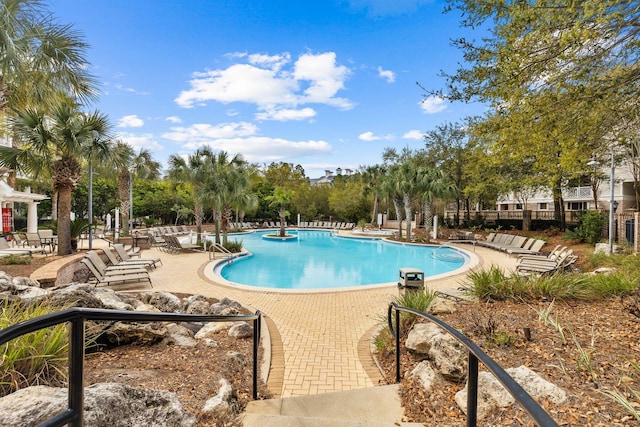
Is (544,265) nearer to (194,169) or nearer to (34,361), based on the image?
(34,361)

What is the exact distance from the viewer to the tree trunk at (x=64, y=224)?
11.1m

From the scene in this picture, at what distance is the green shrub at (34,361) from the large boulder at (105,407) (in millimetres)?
707

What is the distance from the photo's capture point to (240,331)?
519cm

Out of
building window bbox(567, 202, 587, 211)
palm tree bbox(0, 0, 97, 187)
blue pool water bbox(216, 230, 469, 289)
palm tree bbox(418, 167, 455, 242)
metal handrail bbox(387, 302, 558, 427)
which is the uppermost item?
palm tree bbox(0, 0, 97, 187)

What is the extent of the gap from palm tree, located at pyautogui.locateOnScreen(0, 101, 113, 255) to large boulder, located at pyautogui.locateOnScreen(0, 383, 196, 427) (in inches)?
440

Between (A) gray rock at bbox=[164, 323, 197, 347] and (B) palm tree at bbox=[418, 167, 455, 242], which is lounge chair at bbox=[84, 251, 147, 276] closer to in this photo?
(A) gray rock at bbox=[164, 323, 197, 347]

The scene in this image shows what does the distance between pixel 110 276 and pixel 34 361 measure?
7.54m

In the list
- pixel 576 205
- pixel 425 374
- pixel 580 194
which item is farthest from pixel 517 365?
pixel 576 205

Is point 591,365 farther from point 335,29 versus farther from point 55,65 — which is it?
point 335,29

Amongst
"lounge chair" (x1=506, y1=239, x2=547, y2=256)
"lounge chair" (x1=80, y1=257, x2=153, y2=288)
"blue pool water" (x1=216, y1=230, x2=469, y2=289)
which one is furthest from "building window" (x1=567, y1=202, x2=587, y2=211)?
"lounge chair" (x1=80, y1=257, x2=153, y2=288)

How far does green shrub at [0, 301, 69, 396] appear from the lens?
224cm

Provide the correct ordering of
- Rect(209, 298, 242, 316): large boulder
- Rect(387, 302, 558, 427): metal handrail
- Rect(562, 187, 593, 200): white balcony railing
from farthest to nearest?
Rect(562, 187, 593, 200): white balcony railing → Rect(209, 298, 242, 316): large boulder → Rect(387, 302, 558, 427): metal handrail

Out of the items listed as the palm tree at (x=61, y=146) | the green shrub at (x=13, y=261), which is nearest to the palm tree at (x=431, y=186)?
the palm tree at (x=61, y=146)

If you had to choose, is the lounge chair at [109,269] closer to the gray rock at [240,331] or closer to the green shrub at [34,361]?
the gray rock at [240,331]
